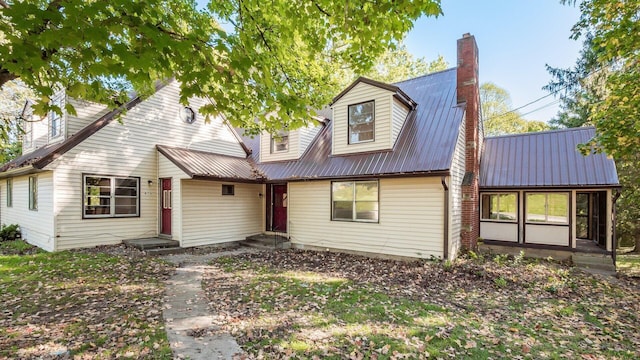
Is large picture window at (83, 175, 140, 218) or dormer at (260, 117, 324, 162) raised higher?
dormer at (260, 117, 324, 162)

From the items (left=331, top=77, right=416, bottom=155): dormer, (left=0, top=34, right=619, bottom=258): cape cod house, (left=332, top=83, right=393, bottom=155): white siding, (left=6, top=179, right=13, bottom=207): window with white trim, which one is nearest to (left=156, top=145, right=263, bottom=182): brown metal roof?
(left=0, top=34, right=619, bottom=258): cape cod house

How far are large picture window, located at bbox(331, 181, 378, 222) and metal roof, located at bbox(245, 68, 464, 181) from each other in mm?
646

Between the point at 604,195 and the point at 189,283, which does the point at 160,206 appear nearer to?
the point at 189,283

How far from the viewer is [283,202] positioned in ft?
44.3

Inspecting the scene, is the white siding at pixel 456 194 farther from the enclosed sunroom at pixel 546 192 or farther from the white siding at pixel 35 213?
the white siding at pixel 35 213

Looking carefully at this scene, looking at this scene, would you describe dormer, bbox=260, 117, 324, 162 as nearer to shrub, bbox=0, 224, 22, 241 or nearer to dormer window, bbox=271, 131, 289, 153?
dormer window, bbox=271, 131, 289, 153

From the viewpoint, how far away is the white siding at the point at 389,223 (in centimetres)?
933

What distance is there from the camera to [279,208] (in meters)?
13.6

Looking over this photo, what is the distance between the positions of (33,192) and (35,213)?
3.10ft

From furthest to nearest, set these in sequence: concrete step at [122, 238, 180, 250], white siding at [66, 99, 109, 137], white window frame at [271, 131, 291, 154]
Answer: white window frame at [271, 131, 291, 154] → white siding at [66, 99, 109, 137] → concrete step at [122, 238, 180, 250]

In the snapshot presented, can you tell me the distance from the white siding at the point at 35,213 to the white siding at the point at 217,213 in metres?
4.09

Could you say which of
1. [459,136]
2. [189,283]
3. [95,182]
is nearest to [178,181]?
[95,182]

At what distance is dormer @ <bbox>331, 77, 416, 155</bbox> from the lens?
35.1ft

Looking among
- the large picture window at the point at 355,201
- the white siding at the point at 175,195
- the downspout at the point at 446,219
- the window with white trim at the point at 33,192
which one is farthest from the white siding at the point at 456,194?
the window with white trim at the point at 33,192
